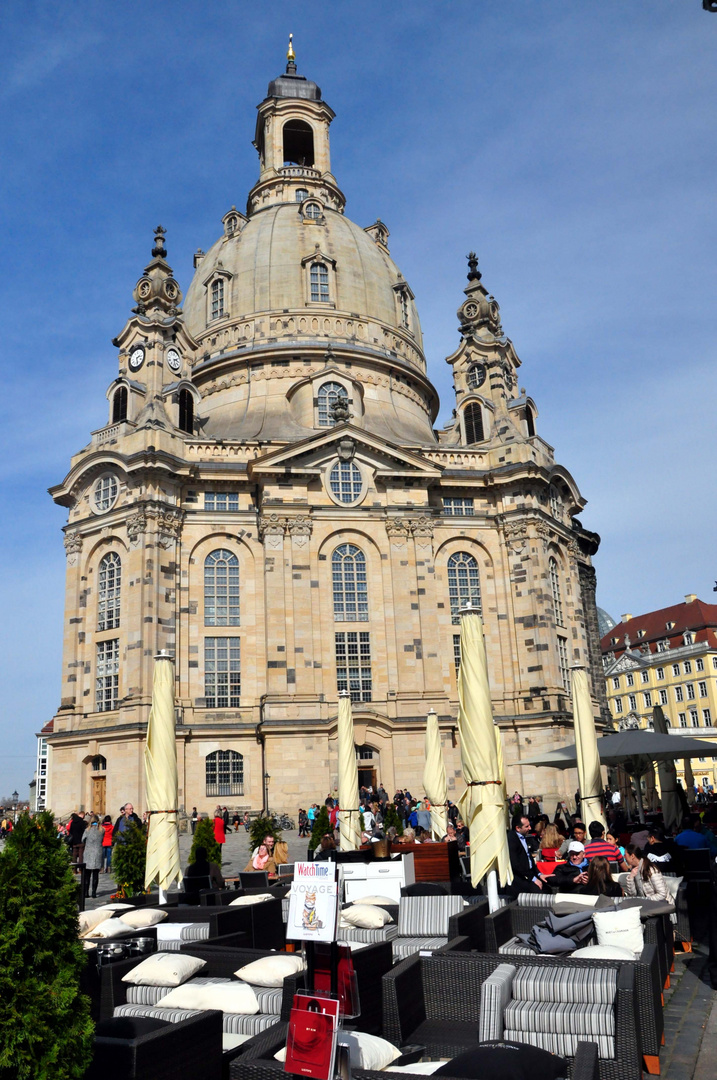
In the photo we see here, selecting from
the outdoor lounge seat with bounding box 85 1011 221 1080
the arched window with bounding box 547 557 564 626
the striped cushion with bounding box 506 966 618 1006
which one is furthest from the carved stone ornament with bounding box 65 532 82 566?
the striped cushion with bounding box 506 966 618 1006

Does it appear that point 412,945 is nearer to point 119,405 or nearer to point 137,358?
point 119,405

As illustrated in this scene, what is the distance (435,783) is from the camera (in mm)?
23109

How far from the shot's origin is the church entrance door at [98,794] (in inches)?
1437

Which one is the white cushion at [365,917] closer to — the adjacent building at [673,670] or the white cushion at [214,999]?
the white cushion at [214,999]

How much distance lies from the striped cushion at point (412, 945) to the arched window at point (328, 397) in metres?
35.1

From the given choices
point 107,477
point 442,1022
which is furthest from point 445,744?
point 442,1022

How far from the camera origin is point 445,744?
125 feet

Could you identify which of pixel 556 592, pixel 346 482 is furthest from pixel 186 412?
pixel 556 592

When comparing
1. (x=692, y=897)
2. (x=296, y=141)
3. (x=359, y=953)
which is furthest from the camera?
(x=296, y=141)

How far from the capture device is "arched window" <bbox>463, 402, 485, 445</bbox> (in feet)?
150

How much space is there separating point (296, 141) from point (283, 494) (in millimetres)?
33312

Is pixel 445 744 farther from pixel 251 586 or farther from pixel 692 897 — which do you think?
pixel 692 897

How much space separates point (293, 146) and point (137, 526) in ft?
117

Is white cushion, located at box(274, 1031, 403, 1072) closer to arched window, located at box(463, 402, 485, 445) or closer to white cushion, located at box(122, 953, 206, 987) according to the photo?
white cushion, located at box(122, 953, 206, 987)
